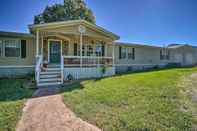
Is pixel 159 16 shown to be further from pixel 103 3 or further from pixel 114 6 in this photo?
pixel 103 3

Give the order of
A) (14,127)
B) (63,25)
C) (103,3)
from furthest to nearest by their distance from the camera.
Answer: (103,3) → (63,25) → (14,127)

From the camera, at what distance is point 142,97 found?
6609 mm

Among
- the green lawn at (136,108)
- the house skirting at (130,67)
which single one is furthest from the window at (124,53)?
the green lawn at (136,108)

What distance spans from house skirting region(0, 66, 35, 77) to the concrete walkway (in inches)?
281

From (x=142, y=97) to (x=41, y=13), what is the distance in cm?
2519

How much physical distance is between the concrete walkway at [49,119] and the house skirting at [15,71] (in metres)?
7.13

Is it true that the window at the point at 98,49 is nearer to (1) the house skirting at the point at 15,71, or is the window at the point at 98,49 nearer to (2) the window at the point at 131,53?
(2) the window at the point at 131,53

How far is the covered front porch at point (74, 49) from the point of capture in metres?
11.9

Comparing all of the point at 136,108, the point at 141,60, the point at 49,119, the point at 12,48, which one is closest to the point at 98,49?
the point at 141,60

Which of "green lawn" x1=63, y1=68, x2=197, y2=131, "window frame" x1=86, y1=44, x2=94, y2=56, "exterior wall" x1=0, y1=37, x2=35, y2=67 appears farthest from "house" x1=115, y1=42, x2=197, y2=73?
"green lawn" x1=63, y1=68, x2=197, y2=131

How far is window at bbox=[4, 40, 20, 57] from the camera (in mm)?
12414

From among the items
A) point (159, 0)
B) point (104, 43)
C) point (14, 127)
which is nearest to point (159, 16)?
point (159, 0)

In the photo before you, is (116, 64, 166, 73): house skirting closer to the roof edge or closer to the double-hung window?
the double-hung window

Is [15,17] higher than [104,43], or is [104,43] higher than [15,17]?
[15,17]
